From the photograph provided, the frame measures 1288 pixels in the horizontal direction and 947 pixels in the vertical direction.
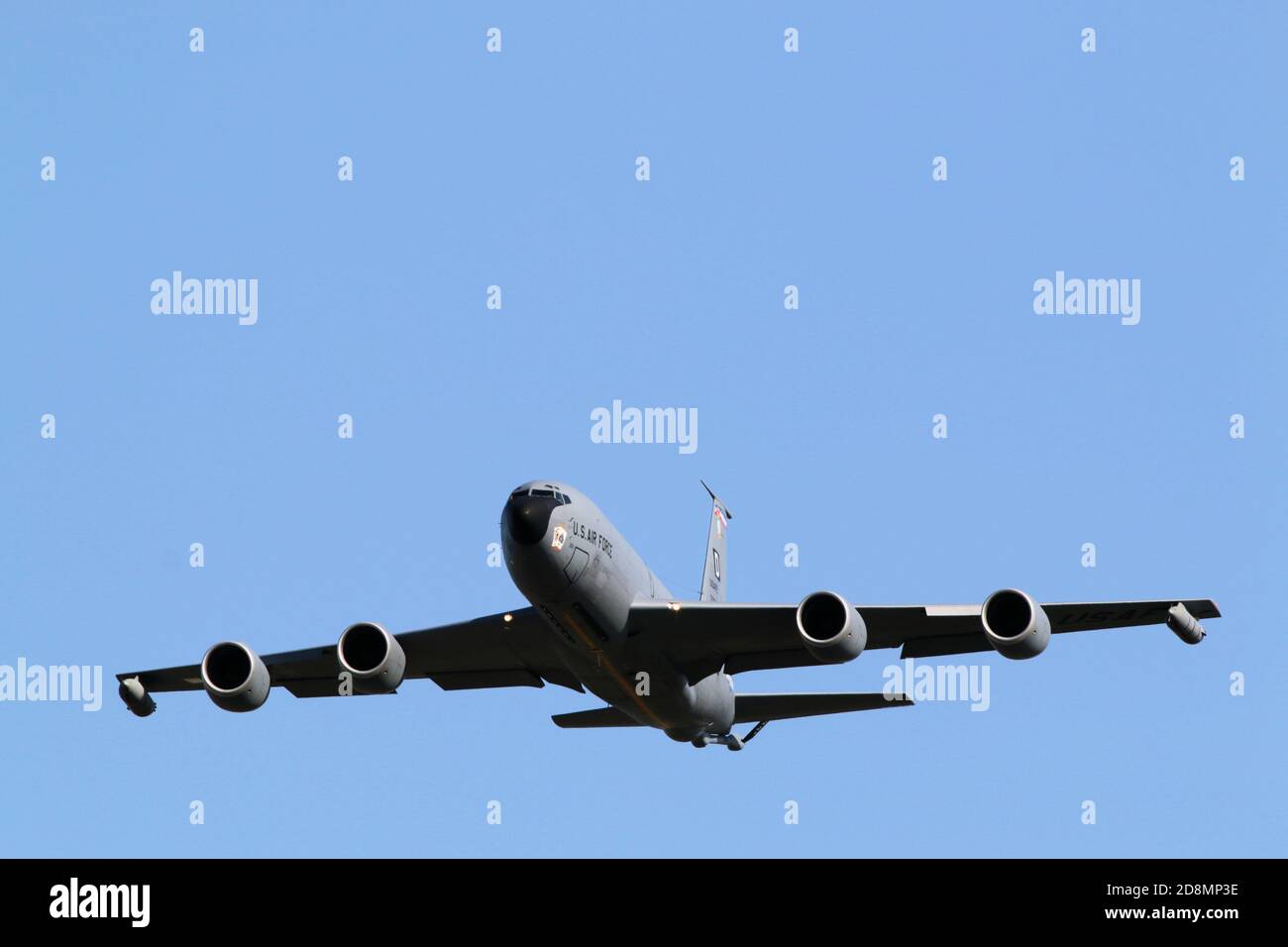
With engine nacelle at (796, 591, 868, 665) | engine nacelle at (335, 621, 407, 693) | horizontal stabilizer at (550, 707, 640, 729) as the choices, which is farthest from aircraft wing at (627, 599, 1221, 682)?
engine nacelle at (335, 621, 407, 693)

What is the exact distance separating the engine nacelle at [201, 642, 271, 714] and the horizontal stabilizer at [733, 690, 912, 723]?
12.2 metres

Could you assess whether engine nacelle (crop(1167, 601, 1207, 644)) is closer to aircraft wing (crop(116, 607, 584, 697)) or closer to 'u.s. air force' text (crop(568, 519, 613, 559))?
'u.s. air force' text (crop(568, 519, 613, 559))

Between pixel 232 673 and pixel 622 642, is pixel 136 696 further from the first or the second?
pixel 622 642

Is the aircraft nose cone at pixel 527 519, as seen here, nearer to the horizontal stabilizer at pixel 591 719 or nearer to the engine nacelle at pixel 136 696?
the horizontal stabilizer at pixel 591 719

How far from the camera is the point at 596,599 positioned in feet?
128

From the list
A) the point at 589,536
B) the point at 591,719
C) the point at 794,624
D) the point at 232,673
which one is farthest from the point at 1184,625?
the point at 232,673

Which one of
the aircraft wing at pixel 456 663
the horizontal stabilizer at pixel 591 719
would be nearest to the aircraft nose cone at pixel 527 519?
the aircraft wing at pixel 456 663

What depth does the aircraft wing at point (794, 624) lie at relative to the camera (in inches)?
1599

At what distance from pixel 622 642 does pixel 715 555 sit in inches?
550

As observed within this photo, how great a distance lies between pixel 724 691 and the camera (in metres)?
45.4

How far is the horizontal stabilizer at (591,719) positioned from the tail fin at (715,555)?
310 inches

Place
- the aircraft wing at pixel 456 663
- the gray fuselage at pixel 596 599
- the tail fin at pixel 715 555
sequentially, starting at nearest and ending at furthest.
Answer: the gray fuselage at pixel 596 599 < the aircraft wing at pixel 456 663 < the tail fin at pixel 715 555
